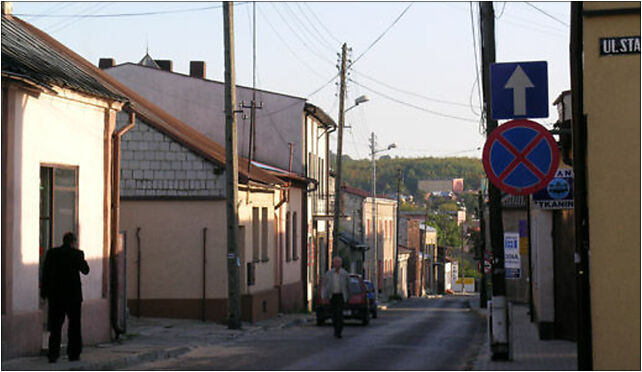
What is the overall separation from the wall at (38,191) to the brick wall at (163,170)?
790 cm

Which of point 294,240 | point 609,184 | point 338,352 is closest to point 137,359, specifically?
point 338,352

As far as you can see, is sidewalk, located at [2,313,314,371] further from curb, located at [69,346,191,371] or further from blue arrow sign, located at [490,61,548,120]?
blue arrow sign, located at [490,61,548,120]

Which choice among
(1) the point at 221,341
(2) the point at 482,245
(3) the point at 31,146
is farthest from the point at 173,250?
(2) the point at 482,245

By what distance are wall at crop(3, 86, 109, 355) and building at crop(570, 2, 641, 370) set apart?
7.98 meters

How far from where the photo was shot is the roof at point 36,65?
14.2 metres

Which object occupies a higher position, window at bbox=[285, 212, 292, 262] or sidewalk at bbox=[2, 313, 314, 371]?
window at bbox=[285, 212, 292, 262]

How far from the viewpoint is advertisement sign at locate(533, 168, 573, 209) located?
15664mm

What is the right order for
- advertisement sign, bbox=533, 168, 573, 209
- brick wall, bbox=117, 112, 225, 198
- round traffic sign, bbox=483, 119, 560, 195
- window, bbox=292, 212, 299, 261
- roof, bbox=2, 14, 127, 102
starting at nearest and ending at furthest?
round traffic sign, bbox=483, 119, 560, 195, roof, bbox=2, 14, 127, 102, advertisement sign, bbox=533, 168, 573, 209, brick wall, bbox=117, 112, 225, 198, window, bbox=292, 212, 299, 261

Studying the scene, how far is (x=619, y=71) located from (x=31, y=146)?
8.70 m

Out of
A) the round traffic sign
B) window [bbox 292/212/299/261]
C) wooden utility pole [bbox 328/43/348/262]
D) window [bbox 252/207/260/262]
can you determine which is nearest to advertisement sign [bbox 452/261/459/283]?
wooden utility pole [bbox 328/43/348/262]

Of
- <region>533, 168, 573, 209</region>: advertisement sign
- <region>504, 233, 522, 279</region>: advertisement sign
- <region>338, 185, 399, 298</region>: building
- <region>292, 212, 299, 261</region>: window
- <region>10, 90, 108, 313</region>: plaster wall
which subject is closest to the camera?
<region>10, 90, 108, 313</region>: plaster wall

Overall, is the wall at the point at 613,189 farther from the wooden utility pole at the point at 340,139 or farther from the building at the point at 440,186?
the building at the point at 440,186

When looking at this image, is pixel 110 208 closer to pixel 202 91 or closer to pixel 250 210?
pixel 250 210

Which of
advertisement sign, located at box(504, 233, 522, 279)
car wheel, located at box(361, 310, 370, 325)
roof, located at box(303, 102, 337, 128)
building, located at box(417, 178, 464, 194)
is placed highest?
building, located at box(417, 178, 464, 194)
